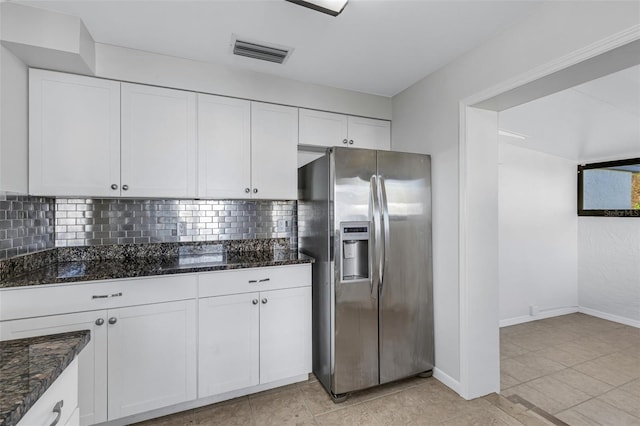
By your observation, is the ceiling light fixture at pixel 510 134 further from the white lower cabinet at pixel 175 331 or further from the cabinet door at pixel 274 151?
the white lower cabinet at pixel 175 331

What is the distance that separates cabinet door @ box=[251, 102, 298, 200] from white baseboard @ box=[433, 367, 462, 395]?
73.4 inches

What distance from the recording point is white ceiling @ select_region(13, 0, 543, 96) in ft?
5.64

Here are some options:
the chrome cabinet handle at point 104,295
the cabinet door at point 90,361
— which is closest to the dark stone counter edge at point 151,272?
the chrome cabinet handle at point 104,295

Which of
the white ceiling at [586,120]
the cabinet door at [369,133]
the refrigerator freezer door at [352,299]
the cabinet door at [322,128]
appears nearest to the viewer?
the refrigerator freezer door at [352,299]

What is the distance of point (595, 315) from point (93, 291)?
5.65 m

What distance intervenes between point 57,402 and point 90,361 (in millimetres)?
1114

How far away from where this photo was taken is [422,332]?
2.44m

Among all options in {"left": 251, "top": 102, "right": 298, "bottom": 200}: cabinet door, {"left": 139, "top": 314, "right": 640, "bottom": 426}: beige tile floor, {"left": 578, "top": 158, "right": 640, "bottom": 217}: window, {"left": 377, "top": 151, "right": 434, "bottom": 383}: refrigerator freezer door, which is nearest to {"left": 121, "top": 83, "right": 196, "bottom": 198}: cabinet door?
{"left": 251, "top": 102, "right": 298, "bottom": 200}: cabinet door

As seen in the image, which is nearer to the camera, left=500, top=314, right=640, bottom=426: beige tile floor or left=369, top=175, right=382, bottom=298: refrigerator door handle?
left=500, top=314, right=640, bottom=426: beige tile floor

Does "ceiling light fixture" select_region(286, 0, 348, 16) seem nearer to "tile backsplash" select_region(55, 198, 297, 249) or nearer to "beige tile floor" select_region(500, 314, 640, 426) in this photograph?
"tile backsplash" select_region(55, 198, 297, 249)

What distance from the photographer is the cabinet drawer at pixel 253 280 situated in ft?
6.79

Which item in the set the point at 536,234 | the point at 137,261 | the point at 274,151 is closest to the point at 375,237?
the point at 274,151

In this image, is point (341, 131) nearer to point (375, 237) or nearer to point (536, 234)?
point (375, 237)

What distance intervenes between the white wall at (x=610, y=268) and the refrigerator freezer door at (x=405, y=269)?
3.19 metres
